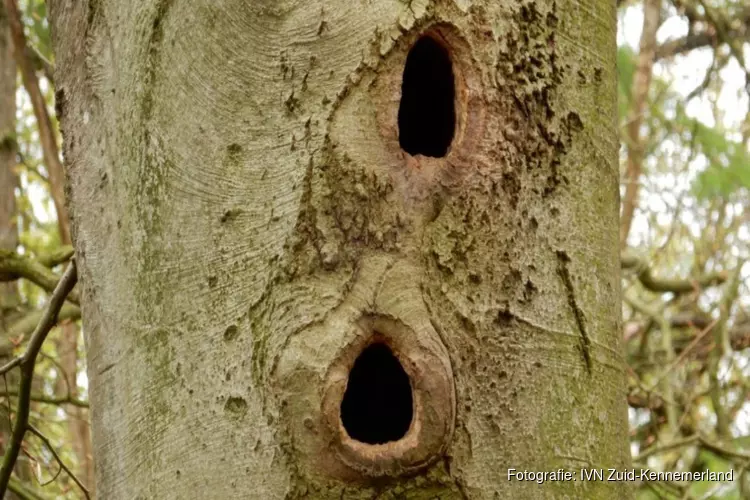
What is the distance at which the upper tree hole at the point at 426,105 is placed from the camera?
1.07 metres

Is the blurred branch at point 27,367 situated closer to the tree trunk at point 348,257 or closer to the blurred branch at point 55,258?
the tree trunk at point 348,257

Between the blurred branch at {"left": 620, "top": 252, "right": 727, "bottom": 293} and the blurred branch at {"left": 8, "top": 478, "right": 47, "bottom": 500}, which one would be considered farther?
the blurred branch at {"left": 620, "top": 252, "right": 727, "bottom": 293}

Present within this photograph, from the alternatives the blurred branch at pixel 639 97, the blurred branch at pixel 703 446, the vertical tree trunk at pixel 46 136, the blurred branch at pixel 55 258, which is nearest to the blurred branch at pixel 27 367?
the blurred branch at pixel 55 258

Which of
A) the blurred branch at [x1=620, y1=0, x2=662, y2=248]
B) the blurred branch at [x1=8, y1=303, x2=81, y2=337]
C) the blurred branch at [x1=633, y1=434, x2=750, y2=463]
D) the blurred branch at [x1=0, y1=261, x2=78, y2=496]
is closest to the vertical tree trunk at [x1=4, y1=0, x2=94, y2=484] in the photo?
the blurred branch at [x1=8, y1=303, x2=81, y2=337]

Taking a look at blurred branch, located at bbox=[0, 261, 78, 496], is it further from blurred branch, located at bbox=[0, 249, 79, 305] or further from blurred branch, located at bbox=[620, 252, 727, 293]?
blurred branch, located at bbox=[620, 252, 727, 293]

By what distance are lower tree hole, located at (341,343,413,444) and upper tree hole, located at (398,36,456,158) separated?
0.27 m

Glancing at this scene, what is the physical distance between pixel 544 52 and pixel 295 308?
1.32ft

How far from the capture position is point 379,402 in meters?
1.08

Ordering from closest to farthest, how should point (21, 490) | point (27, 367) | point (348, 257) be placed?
point (348, 257)
point (27, 367)
point (21, 490)

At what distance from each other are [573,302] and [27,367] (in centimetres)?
89

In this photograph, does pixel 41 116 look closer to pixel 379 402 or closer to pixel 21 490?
pixel 21 490

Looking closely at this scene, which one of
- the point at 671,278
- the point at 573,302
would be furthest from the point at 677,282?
the point at 573,302

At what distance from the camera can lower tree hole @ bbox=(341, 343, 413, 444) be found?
1.06m

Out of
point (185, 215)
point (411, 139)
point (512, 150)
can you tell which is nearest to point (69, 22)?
point (185, 215)
